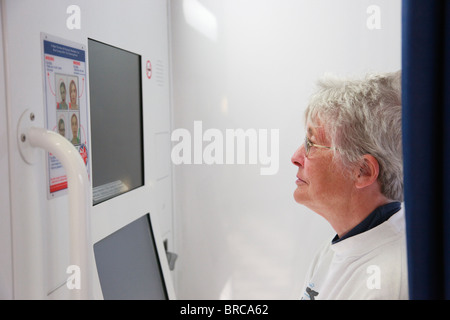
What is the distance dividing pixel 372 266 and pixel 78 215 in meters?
0.65

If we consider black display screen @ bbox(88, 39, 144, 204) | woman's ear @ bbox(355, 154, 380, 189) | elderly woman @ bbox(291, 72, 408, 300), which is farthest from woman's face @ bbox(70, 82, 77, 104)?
woman's ear @ bbox(355, 154, 380, 189)

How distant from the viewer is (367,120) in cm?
119

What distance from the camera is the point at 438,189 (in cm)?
79

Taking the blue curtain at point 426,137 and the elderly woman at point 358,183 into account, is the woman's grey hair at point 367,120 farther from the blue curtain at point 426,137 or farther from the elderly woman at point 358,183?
the blue curtain at point 426,137

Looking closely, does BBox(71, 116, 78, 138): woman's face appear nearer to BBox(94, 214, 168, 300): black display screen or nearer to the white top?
BBox(94, 214, 168, 300): black display screen

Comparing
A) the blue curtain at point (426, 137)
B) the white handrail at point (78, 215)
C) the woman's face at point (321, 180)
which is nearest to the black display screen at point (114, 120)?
the white handrail at point (78, 215)

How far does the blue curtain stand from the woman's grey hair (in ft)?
1.25

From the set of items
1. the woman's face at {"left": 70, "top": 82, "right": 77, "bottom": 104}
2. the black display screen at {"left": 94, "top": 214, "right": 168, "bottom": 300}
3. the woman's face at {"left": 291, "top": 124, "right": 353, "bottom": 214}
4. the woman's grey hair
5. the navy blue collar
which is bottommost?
the black display screen at {"left": 94, "top": 214, "right": 168, "bottom": 300}

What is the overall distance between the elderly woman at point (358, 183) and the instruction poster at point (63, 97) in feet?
2.03

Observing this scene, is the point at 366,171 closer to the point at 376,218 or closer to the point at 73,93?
the point at 376,218

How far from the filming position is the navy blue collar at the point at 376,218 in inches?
48.5

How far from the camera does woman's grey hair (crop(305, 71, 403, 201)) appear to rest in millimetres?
1167

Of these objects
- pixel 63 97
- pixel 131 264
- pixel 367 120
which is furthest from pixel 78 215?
pixel 367 120
